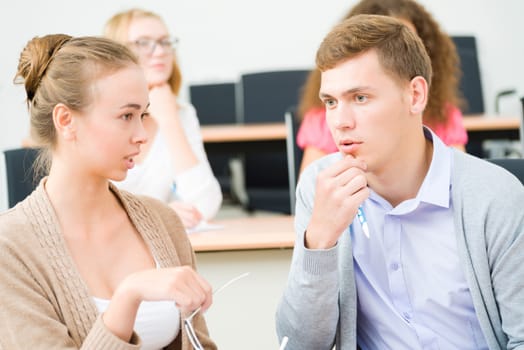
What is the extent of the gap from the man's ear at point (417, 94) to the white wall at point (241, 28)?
429 centimetres

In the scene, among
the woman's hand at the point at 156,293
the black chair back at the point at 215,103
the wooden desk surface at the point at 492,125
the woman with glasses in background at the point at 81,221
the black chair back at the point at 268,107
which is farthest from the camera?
the black chair back at the point at 215,103

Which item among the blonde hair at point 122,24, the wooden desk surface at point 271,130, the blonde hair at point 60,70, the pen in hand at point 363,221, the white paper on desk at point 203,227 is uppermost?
the blonde hair at point 122,24

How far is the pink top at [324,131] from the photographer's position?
8.77ft

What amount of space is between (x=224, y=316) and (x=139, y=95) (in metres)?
0.94

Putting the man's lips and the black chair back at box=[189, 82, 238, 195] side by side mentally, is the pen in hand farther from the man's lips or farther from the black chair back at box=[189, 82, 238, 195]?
the black chair back at box=[189, 82, 238, 195]

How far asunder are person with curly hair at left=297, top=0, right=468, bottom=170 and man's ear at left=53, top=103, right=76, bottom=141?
1.25 meters

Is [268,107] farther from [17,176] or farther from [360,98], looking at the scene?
[360,98]

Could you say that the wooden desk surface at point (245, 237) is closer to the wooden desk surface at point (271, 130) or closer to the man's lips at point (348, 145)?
the man's lips at point (348, 145)

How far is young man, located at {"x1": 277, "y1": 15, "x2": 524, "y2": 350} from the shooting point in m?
1.46

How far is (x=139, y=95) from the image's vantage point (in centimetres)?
153

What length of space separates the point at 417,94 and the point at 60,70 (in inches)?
27.0

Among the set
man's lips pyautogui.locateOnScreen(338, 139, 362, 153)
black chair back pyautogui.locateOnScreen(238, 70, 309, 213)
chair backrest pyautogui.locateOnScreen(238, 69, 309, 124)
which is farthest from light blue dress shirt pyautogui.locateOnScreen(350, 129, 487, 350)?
chair backrest pyautogui.locateOnScreen(238, 69, 309, 124)

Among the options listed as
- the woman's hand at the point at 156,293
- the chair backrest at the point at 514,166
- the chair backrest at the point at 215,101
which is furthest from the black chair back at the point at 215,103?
the woman's hand at the point at 156,293

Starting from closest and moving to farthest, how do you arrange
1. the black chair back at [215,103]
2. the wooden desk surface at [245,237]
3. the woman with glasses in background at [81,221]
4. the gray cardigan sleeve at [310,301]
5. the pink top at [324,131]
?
the woman with glasses in background at [81,221]
the gray cardigan sleeve at [310,301]
the wooden desk surface at [245,237]
the pink top at [324,131]
the black chair back at [215,103]
